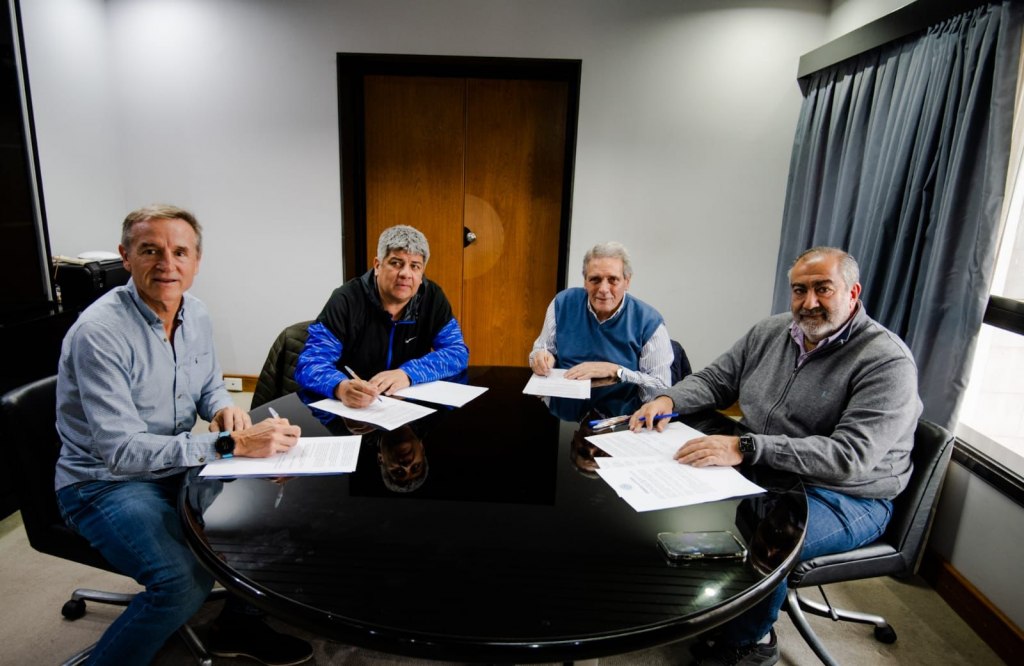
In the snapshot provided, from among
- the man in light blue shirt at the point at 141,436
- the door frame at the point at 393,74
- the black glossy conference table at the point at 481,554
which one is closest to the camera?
the black glossy conference table at the point at 481,554

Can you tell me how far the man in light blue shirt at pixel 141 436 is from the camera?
120cm

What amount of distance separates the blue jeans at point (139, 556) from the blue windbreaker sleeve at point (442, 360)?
0.78m

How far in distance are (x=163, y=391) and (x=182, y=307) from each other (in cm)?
22

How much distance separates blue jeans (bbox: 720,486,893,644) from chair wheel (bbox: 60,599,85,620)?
1910 millimetres

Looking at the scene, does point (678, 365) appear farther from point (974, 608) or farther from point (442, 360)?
point (974, 608)

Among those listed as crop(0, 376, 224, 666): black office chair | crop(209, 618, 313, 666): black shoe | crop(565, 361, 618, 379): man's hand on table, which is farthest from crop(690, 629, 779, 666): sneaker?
crop(0, 376, 224, 666): black office chair

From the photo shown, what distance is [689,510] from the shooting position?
1.07 m

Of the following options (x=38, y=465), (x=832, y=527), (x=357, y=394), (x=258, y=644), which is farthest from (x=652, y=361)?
(x=38, y=465)

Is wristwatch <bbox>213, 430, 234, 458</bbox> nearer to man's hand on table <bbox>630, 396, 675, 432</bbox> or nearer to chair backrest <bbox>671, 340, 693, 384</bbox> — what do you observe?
man's hand on table <bbox>630, 396, 675, 432</bbox>

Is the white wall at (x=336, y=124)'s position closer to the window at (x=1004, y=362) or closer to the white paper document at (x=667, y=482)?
the window at (x=1004, y=362)

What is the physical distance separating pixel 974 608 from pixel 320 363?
7.25 ft

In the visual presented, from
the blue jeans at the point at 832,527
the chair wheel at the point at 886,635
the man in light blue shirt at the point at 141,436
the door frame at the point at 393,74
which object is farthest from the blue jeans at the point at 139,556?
the door frame at the point at 393,74

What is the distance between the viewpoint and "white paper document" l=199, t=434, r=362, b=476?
1146mm

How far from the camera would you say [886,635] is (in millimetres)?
1732
